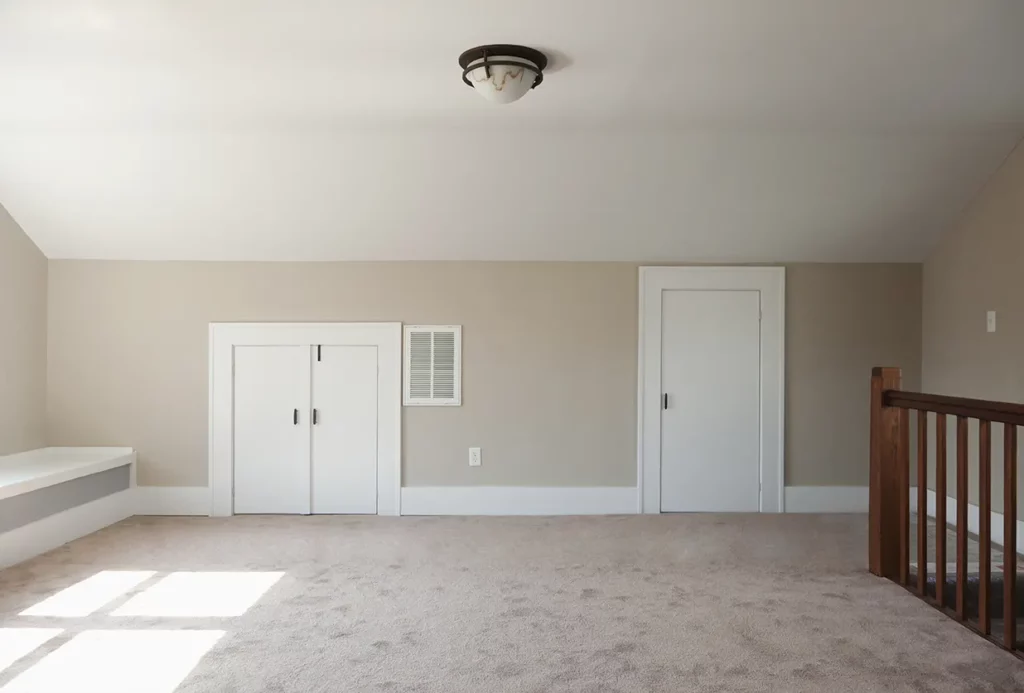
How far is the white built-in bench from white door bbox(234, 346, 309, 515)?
71 cm

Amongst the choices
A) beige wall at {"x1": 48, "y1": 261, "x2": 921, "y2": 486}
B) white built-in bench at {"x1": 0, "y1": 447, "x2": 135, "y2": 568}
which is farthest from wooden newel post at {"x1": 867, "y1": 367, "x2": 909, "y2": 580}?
white built-in bench at {"x1": 0, "y1": 447, "x2": 135, "y2": 568}

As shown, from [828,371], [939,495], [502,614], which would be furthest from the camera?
[828,371]

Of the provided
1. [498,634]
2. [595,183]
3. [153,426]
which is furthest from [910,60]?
[153,426]

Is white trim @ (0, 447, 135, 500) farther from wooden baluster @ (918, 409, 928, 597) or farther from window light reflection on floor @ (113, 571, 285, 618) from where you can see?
wooden baluster @ (918, 409, 928, 597)

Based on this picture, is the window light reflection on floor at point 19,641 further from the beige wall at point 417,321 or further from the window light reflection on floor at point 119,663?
the beige wall at point 417,321

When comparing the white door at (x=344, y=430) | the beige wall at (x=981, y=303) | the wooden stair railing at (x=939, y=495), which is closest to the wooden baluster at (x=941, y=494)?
the wooden stair railing at (x=939, y=495)

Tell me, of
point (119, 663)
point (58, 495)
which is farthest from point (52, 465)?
point (119, 663)

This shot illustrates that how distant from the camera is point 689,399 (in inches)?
199

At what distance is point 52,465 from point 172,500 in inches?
30.5

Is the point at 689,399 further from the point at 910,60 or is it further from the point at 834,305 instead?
the point at 910,60

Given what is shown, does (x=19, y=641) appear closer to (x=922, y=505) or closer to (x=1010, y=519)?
(x=1010, y=519)

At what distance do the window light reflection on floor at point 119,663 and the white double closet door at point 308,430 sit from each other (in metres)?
2.05

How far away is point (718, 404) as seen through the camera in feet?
16.6

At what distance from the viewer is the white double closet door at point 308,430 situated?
4992 mm
